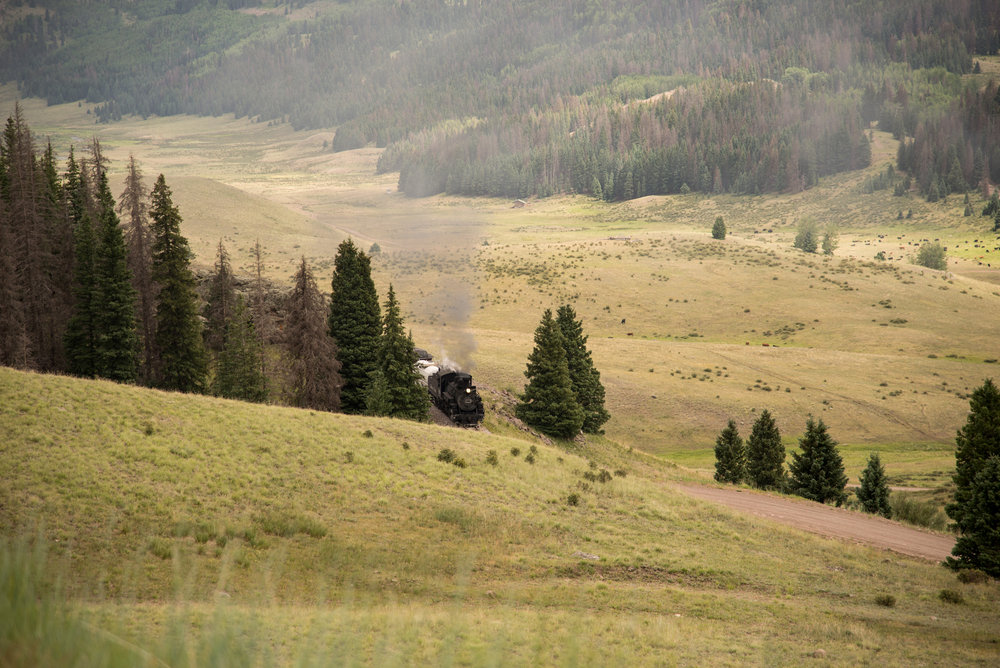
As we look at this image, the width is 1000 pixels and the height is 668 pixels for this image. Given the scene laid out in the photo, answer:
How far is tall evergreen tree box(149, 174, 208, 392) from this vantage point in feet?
151

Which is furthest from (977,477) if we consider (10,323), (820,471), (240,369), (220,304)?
(10,323)

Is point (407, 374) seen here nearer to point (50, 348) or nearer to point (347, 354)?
point (347, 354)

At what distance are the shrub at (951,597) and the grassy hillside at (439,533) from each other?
708mm

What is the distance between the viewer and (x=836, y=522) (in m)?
41.2

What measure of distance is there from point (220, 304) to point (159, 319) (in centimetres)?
911

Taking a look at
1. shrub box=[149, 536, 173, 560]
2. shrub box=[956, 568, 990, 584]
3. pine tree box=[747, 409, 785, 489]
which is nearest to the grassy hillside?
shrub box=[149, 536, 173, 560]

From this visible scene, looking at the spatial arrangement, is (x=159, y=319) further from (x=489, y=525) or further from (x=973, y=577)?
(x=973, y=577)

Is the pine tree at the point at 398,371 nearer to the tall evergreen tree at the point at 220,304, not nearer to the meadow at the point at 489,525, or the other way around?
the meadow at the point at 489,525

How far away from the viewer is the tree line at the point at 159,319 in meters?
43.9

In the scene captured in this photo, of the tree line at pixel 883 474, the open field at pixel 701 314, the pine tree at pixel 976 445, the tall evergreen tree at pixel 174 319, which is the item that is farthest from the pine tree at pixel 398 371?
the pine tree at pixel 976 445

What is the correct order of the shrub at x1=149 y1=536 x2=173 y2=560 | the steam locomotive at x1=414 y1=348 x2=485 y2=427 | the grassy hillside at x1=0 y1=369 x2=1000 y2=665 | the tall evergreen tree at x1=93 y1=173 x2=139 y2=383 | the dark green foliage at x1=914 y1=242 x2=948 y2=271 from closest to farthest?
1. the shrub at x1=149 y1=536 x2=173 y2=560
2. the grassy hillside at x1=0 y1=369 x2=1000 y2=665
3. the tall evergreen tree at x1=93 y1=173 x2=139 y2=383
4. the steam locomotive at x1=414 y1=348 x2=485 y2=427
5. the dark green foliage at x1=914 y1=242 x2=948 y2=271

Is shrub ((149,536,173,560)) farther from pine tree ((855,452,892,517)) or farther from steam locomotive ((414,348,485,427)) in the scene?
pine tree ((855,452,892,517))

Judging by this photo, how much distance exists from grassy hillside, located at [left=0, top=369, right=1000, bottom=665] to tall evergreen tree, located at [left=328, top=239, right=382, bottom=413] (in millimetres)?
9659

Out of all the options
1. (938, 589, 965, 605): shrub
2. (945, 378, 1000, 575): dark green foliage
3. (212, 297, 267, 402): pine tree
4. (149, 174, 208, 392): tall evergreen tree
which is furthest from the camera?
(149, 174, 208, 392): tall evergreen tree
